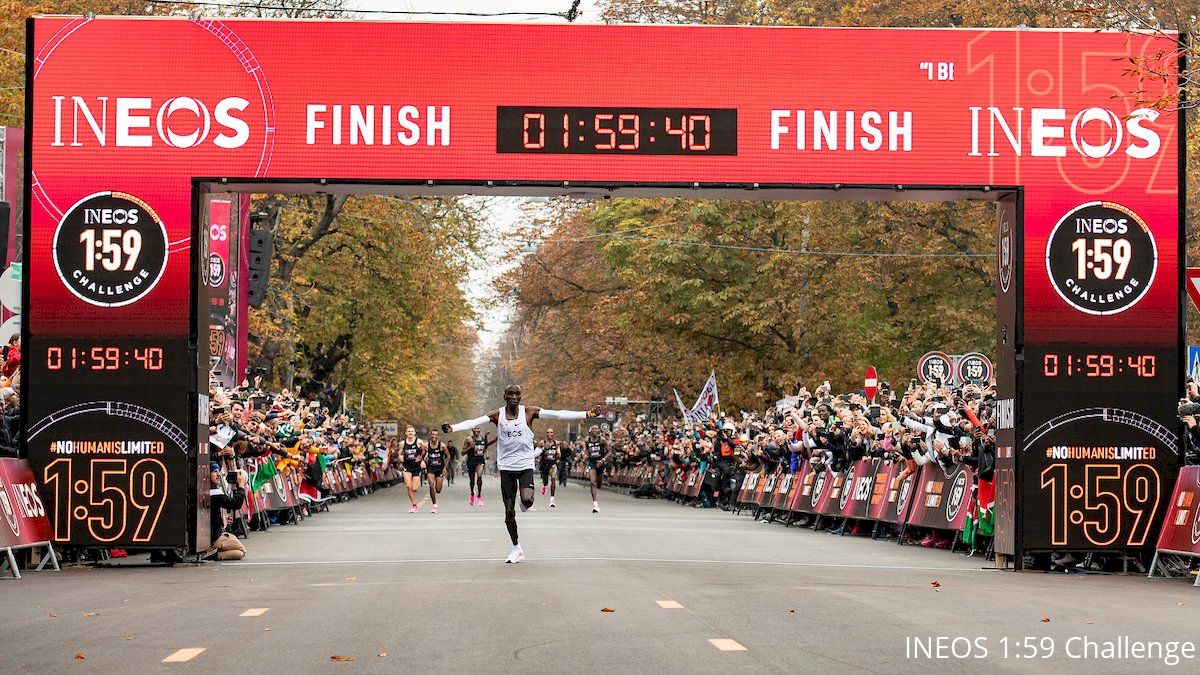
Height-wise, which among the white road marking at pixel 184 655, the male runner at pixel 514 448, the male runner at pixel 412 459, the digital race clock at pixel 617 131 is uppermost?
the digital race clock at pixel 617 131

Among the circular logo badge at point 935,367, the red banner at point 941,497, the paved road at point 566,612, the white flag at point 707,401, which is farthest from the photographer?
the white flag at point 707,401

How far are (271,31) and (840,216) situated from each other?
1186 inches

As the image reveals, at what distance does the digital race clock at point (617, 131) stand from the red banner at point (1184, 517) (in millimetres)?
5963

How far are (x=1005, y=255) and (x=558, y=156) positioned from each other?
17.2 ft

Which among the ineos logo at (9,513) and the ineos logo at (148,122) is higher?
the ineos logo at (148,122)

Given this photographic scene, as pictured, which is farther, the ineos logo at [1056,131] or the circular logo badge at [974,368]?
the circular logo badge at [974,368]

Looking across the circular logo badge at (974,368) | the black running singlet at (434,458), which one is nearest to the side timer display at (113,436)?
the circular logo badge at (974,368)

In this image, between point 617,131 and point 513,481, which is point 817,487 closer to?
point 513,481

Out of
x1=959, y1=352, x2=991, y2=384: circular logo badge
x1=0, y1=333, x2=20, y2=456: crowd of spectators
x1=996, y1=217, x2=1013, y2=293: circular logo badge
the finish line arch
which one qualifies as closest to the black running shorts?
the finish line arch

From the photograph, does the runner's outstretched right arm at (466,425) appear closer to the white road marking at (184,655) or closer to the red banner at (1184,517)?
the white road marking at (184,655)

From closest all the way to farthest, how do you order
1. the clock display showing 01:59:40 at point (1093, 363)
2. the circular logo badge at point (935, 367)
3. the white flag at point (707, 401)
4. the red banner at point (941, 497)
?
1. the clock display showing 01:59:40 at point (1093, 363)
2. the red banner at point (941, 497)
3. the circular logo badge at point (935, 367)
4. the white flag at point (707, 401)

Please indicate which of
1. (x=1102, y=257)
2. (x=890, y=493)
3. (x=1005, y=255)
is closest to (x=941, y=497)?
(x=890, y=493)

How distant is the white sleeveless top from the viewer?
19.7 meters

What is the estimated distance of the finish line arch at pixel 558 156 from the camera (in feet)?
61.9
